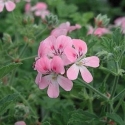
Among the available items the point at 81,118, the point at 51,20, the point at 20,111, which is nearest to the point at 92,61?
the point at 81,118

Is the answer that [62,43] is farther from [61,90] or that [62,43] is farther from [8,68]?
[61,90]

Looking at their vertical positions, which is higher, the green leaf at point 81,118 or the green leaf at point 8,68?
the green leaf at point 8,68

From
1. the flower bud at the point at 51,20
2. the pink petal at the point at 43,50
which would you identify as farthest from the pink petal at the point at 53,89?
the flower bud at the point at 51,20

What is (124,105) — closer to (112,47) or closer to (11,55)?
(112,47)

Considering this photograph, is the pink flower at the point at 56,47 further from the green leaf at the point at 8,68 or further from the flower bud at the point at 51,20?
the flower bud at the point at 51,20

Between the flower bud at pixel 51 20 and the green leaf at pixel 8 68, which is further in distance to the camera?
the flower bud at pixel 51 20

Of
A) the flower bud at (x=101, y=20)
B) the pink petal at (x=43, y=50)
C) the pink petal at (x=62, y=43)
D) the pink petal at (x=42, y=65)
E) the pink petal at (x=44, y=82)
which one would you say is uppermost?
the pink petal at (x=62, y=43)
